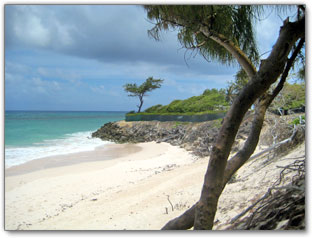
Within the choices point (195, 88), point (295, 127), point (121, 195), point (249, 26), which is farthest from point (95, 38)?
point (295, 127)

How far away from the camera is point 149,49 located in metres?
2.99

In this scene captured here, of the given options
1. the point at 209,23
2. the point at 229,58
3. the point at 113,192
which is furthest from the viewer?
the point at 113,192

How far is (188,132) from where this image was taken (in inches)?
178

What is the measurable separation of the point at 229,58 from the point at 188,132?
84.5 inches

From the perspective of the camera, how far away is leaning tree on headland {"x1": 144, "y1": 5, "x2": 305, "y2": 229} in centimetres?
165

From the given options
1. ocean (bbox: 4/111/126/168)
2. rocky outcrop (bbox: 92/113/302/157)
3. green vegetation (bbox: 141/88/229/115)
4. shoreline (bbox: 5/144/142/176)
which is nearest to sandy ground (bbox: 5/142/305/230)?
shoreline (bbox: 5/144/142/176)

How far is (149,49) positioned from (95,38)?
59cm

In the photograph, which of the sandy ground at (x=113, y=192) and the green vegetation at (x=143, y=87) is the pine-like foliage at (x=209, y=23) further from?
the sandy ground at (x=113, y=192)

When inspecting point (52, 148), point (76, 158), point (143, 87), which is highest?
point (143, 87)

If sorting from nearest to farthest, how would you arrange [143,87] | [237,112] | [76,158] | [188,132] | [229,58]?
[237,112] → [229,58] → [143,87] → [76,158] → [188,132]

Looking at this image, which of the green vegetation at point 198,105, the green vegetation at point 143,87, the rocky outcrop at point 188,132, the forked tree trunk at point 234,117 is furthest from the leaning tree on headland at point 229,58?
the rocky outcrop at point 188,132

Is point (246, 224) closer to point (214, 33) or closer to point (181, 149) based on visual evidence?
point (214, 33)

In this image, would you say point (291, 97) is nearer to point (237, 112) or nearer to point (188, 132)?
point (188, 132)

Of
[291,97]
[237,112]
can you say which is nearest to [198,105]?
[291,97]
